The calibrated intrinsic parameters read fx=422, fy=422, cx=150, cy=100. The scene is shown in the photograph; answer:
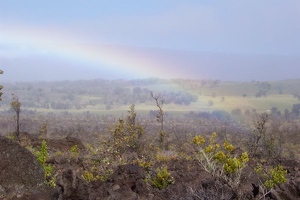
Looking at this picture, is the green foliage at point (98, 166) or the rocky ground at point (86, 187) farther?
the green foliage at point (98, 166)

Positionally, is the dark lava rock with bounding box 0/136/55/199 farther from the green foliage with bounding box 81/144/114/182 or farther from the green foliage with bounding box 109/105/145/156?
the green foliage with bounding box 109/105/145/156

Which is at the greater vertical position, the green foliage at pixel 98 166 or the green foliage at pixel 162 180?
the green foliage at pixel 162 180

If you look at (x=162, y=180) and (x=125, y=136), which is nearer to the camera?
(x=162, y=180)

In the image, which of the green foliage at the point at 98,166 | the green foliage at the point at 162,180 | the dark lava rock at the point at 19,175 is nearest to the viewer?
the dark lava rock at the point at 19,175

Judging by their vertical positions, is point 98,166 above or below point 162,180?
below

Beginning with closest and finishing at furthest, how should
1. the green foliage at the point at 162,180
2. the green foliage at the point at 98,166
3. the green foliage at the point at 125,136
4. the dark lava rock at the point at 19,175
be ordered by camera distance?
the dark lava rock at the point at 19,175 → the green foliage at the point at 162,180 → the green foliage at the point at 98,166 → the green foliage at the point at 125,136

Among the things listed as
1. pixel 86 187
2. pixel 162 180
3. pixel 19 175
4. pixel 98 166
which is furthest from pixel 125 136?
pixel 19 175

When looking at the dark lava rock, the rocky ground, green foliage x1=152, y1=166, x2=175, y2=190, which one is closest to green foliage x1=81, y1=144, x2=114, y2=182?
green foliage x1=152, y1=166, x2=175, y2=190

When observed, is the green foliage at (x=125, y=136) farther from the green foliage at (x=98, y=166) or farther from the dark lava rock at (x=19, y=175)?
the dark lava rock at (x=19, y=175)

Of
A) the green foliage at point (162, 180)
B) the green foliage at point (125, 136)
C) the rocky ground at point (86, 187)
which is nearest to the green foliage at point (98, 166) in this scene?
the green foliage at point (125, 136)

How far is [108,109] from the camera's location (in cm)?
18550

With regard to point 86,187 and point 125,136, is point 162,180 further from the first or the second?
point 125,136

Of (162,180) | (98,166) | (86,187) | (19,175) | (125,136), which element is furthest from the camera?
(125,136)

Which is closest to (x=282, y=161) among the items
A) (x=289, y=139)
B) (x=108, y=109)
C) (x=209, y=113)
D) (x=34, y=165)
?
(x=34, y=165)
